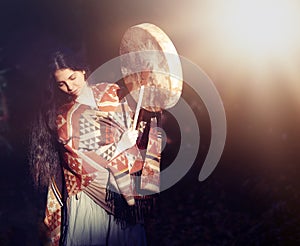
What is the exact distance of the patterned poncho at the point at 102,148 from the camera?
2.57m

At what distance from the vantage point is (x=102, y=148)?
2.59 meters

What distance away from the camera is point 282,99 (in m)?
3.82

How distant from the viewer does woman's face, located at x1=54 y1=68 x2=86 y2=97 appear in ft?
8.34

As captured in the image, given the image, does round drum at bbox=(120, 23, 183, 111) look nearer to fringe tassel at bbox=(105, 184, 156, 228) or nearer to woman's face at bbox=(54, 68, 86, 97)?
woman's face at bbox=(54, 68, 86, 97)

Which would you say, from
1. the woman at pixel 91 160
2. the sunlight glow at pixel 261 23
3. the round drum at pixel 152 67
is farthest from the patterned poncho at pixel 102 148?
the sunlight glow at pixel 261 23

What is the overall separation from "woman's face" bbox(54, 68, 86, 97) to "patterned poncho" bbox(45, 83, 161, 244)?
67 mm

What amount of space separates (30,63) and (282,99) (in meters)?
1.97

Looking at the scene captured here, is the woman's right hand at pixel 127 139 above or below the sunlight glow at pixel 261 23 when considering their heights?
below

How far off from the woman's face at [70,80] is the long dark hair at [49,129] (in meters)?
0.02

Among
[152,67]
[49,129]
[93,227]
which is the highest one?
[152,67]

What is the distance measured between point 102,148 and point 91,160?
8cm

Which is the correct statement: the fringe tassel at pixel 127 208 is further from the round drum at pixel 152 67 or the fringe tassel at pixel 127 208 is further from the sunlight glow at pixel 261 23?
the sunlight glow at pixel 261 23

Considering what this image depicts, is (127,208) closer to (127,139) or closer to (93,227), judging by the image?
(93,227)

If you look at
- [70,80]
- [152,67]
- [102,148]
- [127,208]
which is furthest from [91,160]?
[152,67]
